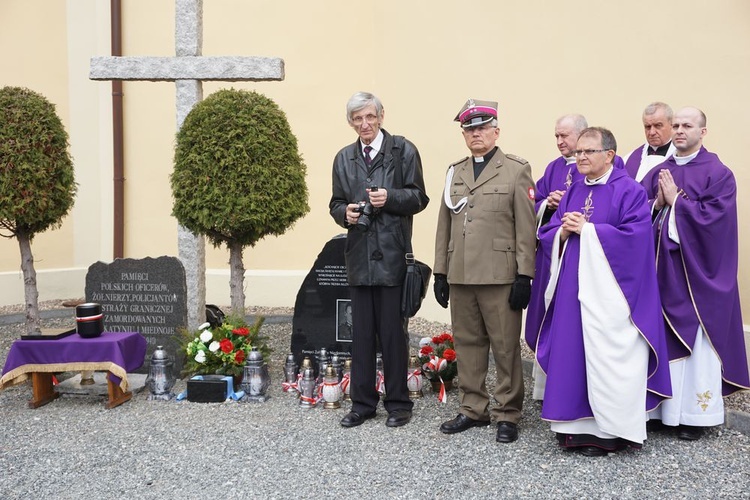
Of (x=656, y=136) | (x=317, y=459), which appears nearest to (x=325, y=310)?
(x=317, y=459)

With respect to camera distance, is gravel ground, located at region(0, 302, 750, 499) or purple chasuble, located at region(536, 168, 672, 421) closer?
gravel ground, located at region(0, 302, 750, 499)

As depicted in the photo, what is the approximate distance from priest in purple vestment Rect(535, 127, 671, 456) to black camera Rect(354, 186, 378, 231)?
3.89ft

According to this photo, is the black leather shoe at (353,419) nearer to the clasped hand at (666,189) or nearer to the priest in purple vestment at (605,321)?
the priest in purple vestment at (605,321)

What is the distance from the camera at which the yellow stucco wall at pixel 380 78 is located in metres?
6.05

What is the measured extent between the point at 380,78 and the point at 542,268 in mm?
4320

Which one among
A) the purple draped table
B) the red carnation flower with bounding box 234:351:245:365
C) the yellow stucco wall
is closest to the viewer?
the purple draped table

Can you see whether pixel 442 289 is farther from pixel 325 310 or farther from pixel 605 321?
pixel 325 310

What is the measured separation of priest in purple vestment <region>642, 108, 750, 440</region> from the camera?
466 centimetres

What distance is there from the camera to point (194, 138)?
20.2 feet

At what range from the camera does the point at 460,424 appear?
4.82 metres

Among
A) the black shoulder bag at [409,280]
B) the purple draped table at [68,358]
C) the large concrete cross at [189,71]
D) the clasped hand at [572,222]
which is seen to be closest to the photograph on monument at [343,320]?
the large concrete cross at [189,71]

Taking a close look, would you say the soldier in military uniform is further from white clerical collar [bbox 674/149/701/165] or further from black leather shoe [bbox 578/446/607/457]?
white clerical collar [bbox 674/149/701/165]

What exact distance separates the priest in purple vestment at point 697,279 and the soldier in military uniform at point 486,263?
2.89 feet

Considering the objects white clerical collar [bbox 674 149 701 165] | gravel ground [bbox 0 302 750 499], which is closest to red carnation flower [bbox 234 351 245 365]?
gravel ground [bbox 0 302 750 499]
